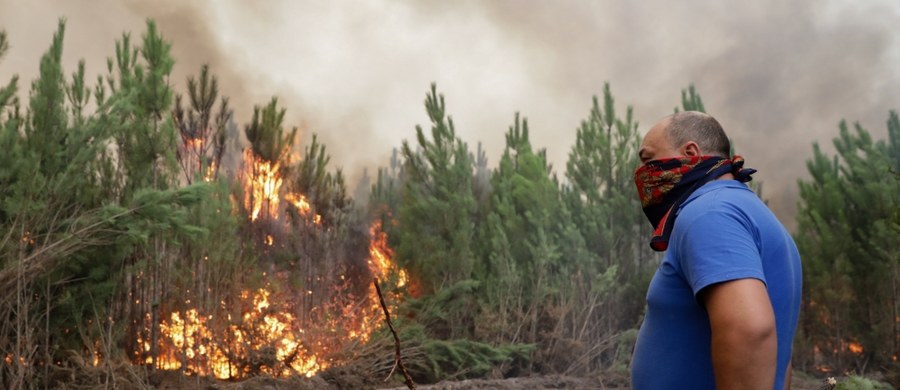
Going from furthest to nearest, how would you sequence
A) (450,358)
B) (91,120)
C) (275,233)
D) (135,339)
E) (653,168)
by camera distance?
1. (275,233)
2. (450,358)
3. (135,339)
4. (91,120)
5. (653,168)

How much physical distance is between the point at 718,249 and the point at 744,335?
198mm

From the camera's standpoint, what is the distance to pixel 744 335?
1.86 metres

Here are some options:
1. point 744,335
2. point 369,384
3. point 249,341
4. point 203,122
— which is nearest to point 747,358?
point 744,335

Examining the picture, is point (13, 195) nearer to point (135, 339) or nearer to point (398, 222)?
point (135, 339)

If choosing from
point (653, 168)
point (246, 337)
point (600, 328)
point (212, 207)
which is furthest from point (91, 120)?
point (600, 328)

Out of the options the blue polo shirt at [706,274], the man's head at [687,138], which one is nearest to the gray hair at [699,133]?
the man's head at [687,138]

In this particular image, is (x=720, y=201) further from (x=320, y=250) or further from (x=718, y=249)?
(x=320, y=250)

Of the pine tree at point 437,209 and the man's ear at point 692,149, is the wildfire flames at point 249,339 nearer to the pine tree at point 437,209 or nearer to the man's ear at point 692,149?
the pine tree at point 437,209

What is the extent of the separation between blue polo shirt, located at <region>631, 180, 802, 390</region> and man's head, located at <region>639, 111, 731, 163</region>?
0.13m

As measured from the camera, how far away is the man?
6.18ft

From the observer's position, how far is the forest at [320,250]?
8297 mm

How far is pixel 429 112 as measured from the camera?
13.9 meters

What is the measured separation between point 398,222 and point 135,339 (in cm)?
536

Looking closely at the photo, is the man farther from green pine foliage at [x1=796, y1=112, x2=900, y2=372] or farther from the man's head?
green pine foliage at [x1=796, y1=112, x2=900, y2=372]
